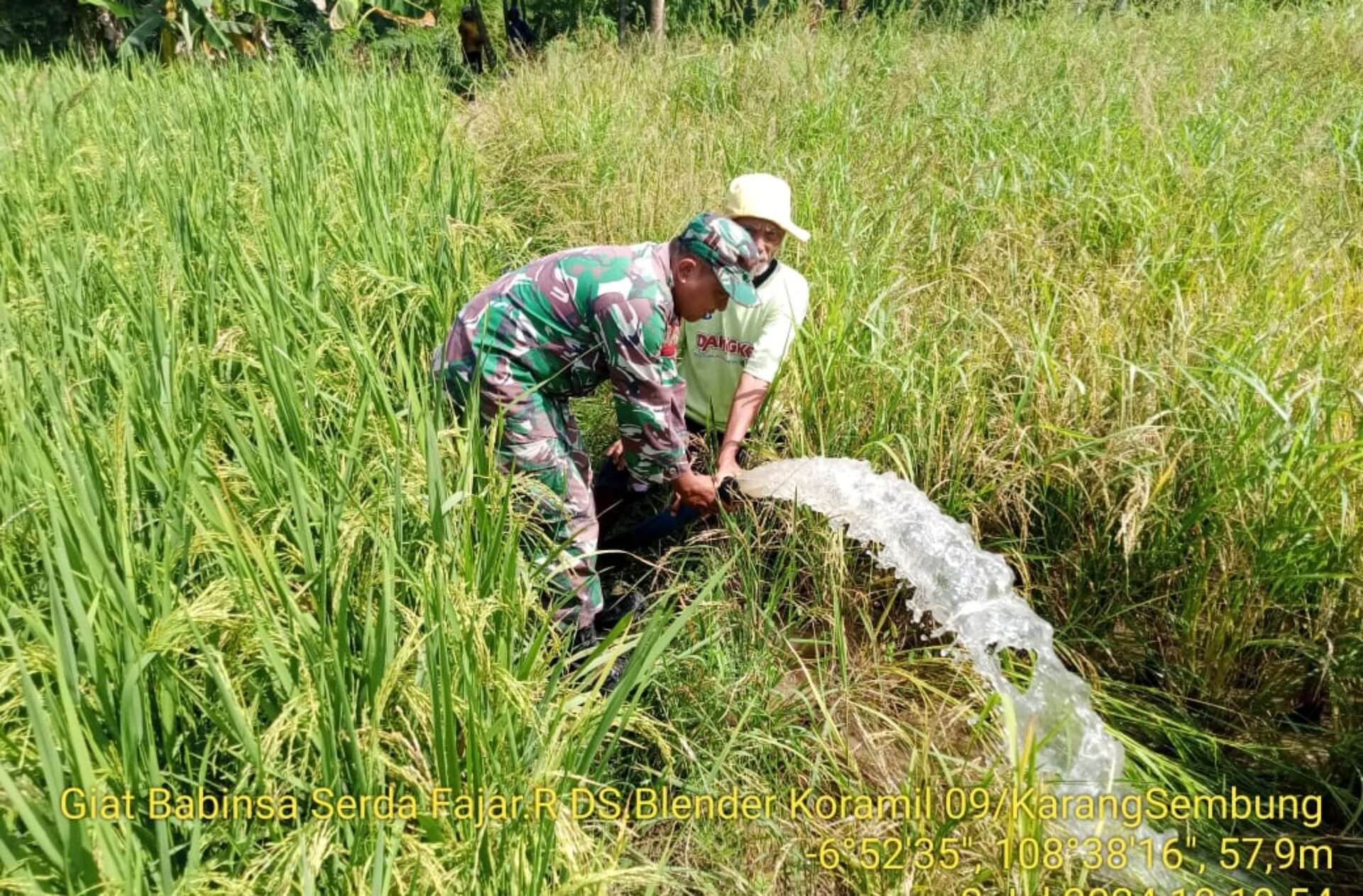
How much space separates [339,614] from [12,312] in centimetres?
155

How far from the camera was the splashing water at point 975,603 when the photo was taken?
172cm

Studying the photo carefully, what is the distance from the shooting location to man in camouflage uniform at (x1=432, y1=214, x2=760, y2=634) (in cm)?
196

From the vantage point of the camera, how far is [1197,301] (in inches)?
96.0

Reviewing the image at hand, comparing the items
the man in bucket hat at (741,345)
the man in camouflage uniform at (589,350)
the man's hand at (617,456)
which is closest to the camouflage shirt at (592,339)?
the man in camouflage uniform at (589,350)

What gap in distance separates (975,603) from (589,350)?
1137mm

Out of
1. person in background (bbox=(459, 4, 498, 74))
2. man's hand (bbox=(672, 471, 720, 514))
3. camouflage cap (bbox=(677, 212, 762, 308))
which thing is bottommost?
man's hand (bbox=(672, 471, 720, 514))

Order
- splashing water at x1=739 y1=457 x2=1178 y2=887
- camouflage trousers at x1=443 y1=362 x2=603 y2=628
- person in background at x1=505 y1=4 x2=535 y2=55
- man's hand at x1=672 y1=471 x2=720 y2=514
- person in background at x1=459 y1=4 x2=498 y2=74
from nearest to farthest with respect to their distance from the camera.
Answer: splashing water at x1=739 y1=457 x2=1178 y2=887 → camouflage trousers at x1=443 y1=362 x2=603 y2=628 → man's hand at x1=672 y1=471 x2=720 y2=514 → person in background at x1=505 y1=4 x2=535 y2=55 → person in background at x1=459 y1=4 x2=498 y2=74

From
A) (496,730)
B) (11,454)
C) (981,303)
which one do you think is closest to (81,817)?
(496,730)

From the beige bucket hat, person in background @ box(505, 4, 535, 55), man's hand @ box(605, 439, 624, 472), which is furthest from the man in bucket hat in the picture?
person in background @ box(505, 4, 535, 55)

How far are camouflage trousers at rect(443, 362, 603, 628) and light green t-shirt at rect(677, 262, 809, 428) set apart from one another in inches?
19.1

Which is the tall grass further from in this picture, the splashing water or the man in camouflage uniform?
the man in camouflage uniform

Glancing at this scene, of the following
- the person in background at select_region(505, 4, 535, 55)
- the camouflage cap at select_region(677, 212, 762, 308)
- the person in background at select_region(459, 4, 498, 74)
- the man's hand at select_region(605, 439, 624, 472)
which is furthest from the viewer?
the person in background at select_region(459, 4, 498, 74)

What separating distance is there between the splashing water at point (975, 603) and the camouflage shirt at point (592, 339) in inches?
15.2

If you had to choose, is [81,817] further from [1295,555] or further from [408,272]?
[1295,555]
